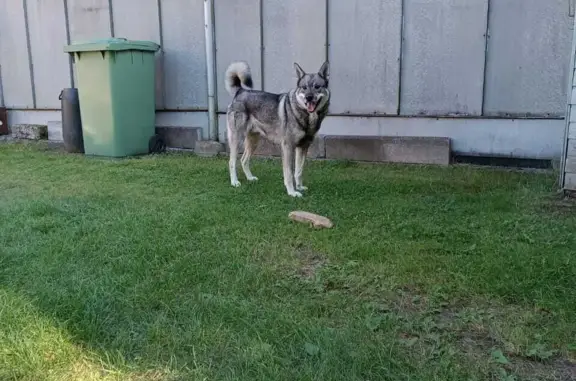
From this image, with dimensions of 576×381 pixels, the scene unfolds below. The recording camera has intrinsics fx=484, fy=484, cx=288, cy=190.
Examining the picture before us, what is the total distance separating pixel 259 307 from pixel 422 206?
2029 mm

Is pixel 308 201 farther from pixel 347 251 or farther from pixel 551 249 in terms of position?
pixel 551 249

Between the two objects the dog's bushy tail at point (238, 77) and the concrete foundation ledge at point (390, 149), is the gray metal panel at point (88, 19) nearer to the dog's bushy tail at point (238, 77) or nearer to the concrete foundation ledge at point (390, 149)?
the dog's bushy tail at point (238, 77)

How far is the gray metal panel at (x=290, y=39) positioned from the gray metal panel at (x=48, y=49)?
3.70 meters

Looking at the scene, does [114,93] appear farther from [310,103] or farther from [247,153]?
[310,103]

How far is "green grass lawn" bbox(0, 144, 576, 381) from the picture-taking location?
1.71 metres

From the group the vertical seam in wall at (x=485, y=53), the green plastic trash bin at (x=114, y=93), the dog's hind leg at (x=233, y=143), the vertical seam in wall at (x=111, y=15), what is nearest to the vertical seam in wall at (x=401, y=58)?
the vertical seam in wall at (x=485, y=53)

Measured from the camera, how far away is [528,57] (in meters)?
5.16

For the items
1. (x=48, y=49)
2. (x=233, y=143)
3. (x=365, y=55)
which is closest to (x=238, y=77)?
(x=233, y=143)

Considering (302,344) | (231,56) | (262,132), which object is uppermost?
(231,56)

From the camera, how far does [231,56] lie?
6.75m

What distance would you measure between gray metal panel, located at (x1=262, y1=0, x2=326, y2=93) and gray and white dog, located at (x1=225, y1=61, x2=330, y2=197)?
61.7 inches

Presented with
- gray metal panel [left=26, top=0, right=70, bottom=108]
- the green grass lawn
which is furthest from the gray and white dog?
gray metal panel [left=26, top=0, right=70, bottom=108]

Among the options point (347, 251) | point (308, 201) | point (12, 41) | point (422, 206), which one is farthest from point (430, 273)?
point (12, 41)

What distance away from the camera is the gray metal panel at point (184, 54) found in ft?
22.7
